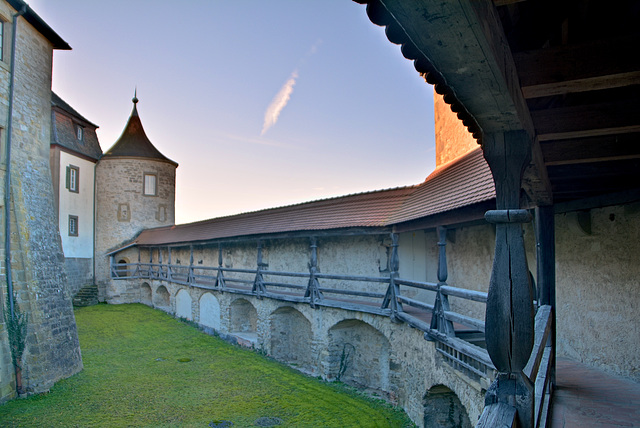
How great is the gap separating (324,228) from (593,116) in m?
9.00

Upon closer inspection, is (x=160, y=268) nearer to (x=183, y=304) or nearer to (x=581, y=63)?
(x=183, y=304)

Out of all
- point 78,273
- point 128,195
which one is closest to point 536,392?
point 78,273

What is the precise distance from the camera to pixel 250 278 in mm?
16203

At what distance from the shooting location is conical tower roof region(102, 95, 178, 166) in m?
26.6

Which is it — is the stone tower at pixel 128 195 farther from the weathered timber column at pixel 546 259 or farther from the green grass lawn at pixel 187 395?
the weathered timber column at pixel 546 259

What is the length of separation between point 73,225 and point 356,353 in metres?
18.9

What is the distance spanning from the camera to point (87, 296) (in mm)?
23250

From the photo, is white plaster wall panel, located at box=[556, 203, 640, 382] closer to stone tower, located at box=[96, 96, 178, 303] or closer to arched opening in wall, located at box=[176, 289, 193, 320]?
arched opening in wall, located at box=[176, 289, 193, 320]

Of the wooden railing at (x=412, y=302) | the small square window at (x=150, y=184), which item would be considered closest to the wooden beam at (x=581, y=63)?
the wooden railing at (x=412, y=302)

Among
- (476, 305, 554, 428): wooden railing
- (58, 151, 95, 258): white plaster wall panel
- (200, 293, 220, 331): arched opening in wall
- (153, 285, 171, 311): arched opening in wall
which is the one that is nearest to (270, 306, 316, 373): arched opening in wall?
(200, 293, 220, 331): arched opening in wall

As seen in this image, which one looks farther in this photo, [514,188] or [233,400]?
[233,400]

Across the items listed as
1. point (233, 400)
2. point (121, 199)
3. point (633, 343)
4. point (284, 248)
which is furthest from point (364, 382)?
point (121, 199)

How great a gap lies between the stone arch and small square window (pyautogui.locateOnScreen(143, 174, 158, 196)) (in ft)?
47.4

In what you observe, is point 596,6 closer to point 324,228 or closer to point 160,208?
point 324,228
